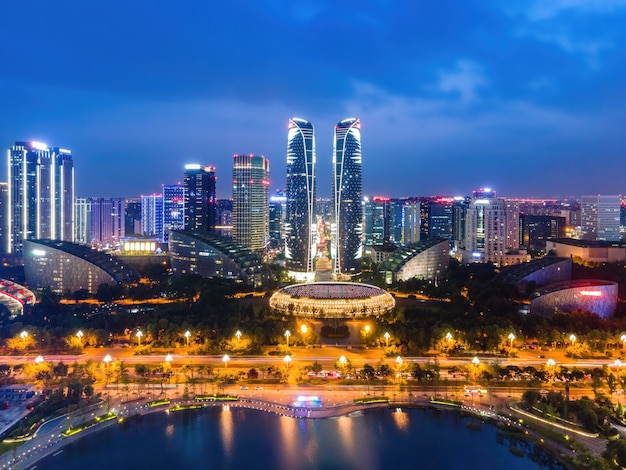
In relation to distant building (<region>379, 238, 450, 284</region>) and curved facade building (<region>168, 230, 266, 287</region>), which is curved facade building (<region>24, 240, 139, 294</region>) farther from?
distant building (<region>379, 238, 450, 284</region>)

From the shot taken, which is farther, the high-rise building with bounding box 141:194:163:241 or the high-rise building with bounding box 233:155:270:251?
the high-rise building with bounding box 141:194:163:241

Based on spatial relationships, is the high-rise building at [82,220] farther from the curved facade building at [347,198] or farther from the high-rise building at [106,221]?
the curved facade building at [347,198]

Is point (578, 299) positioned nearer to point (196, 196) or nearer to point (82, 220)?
point (196, 196)

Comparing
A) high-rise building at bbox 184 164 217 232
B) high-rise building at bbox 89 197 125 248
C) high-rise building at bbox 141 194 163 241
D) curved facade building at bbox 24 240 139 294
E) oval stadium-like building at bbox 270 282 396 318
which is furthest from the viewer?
high-rise building at bbox 141 194 163 241

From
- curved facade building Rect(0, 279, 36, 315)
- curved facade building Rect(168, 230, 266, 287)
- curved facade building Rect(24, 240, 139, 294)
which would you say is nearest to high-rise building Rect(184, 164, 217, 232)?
curved facade building Rect(168, 230, 266, 287)

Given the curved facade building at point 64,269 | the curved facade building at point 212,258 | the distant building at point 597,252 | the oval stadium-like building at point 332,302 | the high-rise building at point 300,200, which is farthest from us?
the high-rise building at point 300,200

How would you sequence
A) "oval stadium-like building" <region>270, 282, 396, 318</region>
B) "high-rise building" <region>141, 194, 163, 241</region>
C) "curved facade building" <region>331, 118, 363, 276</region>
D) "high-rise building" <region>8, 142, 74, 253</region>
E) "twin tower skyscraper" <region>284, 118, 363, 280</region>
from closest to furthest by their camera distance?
"oval stadium-like building" <region>270, 282, 396, 318</region>
"curved facade building" <region>331, 118, 363, 276</region>
"twin tower skyscraper" <region>284, 118, 363, 280</region>
"high-rise building" <region>8, 142, 74, 253</region>
"high-rise building" <region>141, 194, 163, 241</region>

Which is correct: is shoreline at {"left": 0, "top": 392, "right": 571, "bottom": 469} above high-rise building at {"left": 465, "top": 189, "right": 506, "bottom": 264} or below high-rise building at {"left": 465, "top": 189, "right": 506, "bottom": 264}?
below

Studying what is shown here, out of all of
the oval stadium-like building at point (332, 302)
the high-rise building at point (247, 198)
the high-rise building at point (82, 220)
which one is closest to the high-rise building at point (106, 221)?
the high-rise building at point (82, 220)
